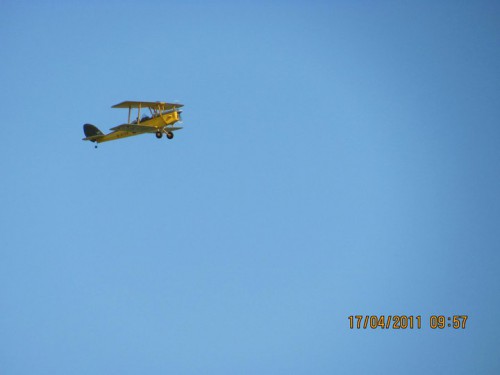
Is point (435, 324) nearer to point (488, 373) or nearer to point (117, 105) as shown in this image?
point (117, 105)

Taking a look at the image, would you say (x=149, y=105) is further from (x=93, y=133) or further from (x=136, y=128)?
(x=93, y=133)

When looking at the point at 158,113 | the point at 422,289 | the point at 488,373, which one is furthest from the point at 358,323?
the point at 422,289

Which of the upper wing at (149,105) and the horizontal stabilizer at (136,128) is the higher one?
the upper wing at (149,105)

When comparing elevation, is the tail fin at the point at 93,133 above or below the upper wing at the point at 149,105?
below

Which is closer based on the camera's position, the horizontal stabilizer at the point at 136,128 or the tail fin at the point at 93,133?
the horizontal stabilizer at the point at 136,128

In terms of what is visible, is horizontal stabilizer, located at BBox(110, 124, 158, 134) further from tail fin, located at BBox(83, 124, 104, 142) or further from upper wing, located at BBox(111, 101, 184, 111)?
tail fin, located at BBox(83, 124, 104, 142)

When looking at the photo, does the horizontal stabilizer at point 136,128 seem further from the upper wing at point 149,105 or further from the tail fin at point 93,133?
the tail fin at point 93,133

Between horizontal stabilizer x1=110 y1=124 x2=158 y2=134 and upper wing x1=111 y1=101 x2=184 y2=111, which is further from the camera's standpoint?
upper wing x1=111 y1=101 x2=184 y2=111

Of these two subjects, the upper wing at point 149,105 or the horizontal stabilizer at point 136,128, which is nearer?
the horizontal stabilizer at point 136,128

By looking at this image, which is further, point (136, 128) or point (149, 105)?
point (149, 105)

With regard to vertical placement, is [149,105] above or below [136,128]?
above

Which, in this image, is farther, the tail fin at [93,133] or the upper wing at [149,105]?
the tail fin at [93,133]

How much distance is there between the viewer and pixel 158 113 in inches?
2441

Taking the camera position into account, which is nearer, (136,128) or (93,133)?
(136,128)
